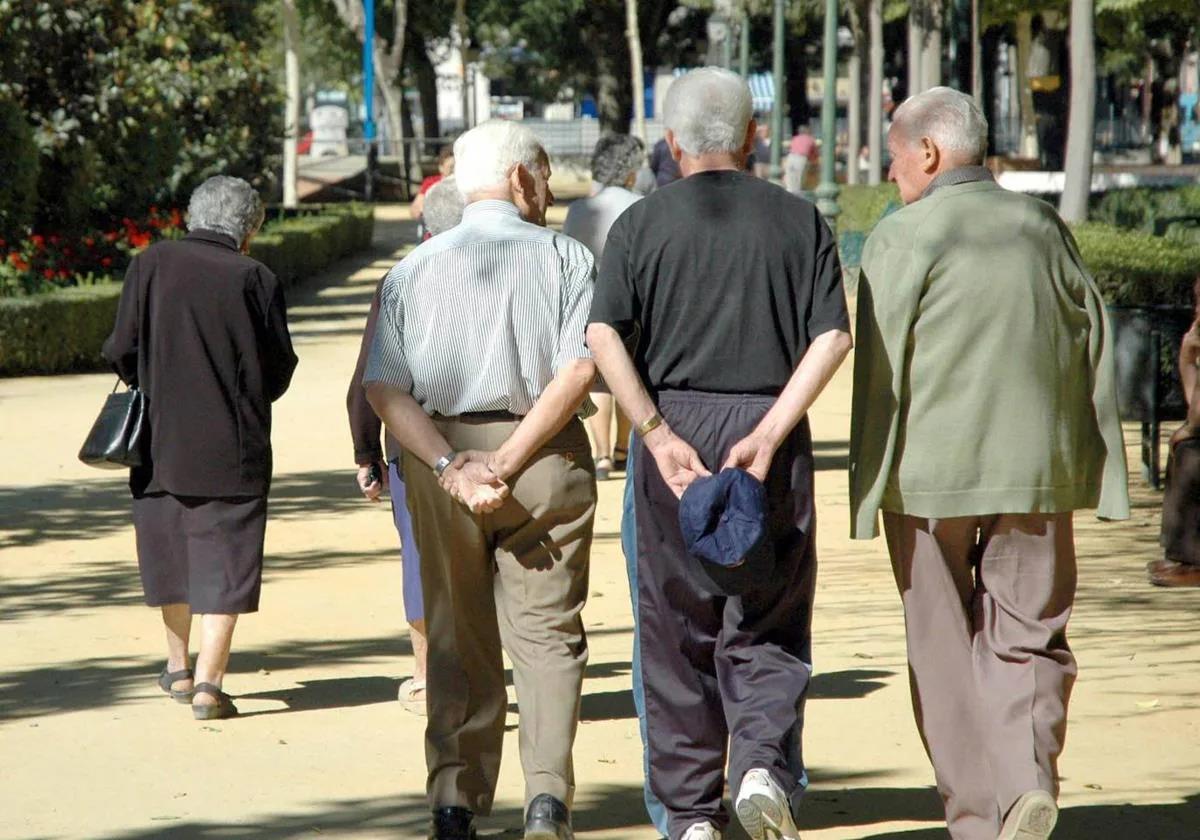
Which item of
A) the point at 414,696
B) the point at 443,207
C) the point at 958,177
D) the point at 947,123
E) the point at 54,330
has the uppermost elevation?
the point at 947,123

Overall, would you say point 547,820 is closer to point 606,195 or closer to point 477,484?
point 477,484

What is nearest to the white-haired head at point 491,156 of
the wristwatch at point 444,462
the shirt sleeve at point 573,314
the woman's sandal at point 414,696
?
the shirt sleeve at point 573,314

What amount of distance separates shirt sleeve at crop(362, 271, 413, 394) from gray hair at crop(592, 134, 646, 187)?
5447mm

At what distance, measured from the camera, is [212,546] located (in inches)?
249

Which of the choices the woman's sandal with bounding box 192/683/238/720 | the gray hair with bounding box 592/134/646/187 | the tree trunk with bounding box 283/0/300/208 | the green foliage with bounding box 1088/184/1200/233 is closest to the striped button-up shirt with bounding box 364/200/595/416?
the woman's sandal with bounding box 192/683/238/720

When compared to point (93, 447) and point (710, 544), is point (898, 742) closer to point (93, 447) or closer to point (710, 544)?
point (710, 544)

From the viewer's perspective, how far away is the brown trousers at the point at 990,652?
4512mm

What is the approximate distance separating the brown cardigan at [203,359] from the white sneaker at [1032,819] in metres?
2.84

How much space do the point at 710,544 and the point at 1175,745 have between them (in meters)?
2.04

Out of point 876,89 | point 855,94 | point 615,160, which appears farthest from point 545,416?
point 855,94

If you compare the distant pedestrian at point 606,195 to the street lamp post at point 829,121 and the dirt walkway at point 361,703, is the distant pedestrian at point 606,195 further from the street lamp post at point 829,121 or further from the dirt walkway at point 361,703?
the street lamp post at point 829,121

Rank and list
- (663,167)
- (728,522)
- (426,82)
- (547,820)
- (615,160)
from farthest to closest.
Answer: (426,82) → (663,167) → (615,160) → (547,820) → (728,522)

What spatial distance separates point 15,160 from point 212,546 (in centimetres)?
1297

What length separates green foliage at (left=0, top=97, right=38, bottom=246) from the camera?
18250mm
